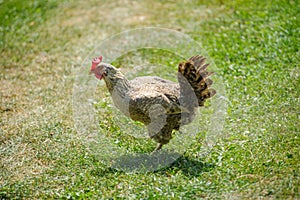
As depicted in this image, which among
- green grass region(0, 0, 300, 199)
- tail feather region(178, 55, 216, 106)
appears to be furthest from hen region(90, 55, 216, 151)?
green grass region(0, 0, 300, 199)

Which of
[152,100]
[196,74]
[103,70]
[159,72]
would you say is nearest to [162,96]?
[152,100]

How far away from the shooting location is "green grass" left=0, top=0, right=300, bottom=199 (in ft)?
17.9

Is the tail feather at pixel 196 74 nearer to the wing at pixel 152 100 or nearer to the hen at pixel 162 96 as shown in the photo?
the hen at pixel 162 96

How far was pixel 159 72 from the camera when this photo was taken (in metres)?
8.31

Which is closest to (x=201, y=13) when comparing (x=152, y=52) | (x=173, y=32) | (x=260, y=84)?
(x=173, y=32)

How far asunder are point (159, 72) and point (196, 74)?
2.38 metres

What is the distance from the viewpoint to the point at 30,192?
541cm

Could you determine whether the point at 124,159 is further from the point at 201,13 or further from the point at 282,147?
the point at 201,13

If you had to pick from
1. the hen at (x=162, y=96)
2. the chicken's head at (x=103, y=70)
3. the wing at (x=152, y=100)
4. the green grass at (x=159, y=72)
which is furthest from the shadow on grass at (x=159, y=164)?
the chicken's head at (x=103, y=70)

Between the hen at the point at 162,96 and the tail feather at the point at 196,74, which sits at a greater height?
the tail feather at the point at 196,74

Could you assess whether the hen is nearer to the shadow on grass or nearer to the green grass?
the shadow on grass

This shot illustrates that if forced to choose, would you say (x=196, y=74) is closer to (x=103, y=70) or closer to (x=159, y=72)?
(x=103, y=70)

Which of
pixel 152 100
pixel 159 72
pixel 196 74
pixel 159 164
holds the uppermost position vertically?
pixel 159 72

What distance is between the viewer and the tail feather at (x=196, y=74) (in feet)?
19.6
